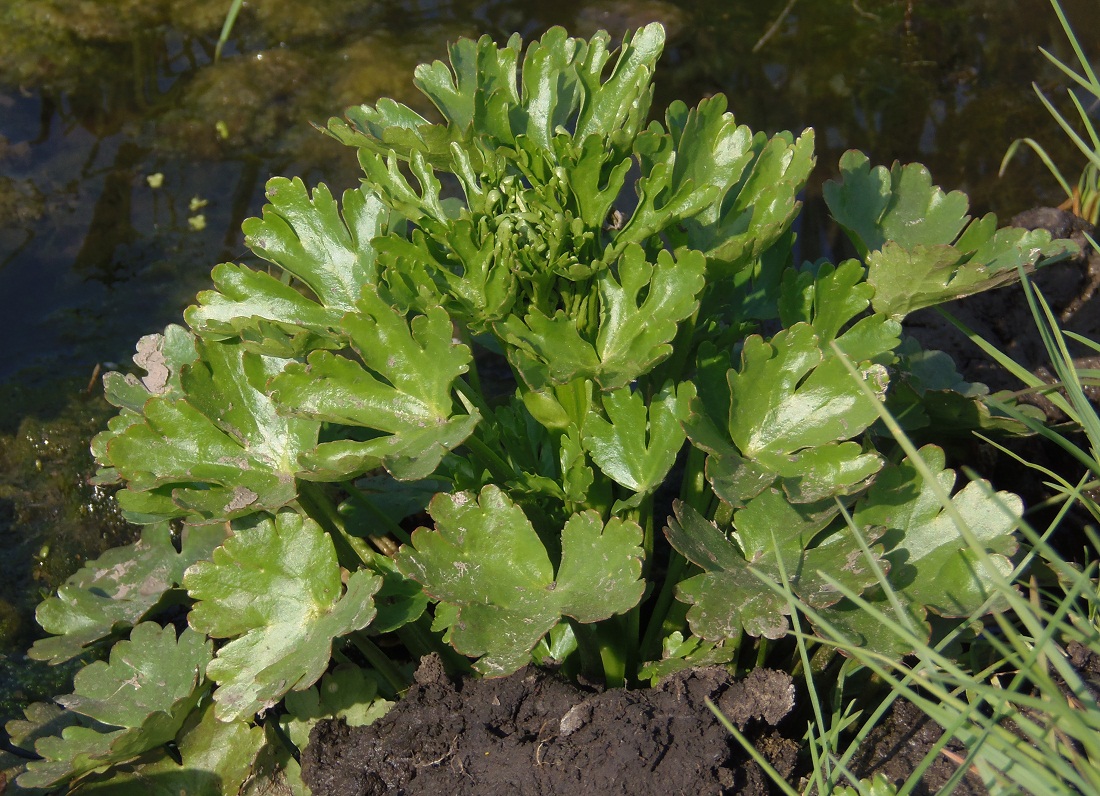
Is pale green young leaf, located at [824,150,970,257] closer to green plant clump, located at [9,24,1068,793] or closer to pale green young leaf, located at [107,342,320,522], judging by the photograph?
green plant clump, located at [9,24,1068,793]

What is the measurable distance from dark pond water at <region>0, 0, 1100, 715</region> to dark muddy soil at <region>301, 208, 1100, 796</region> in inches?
53.4

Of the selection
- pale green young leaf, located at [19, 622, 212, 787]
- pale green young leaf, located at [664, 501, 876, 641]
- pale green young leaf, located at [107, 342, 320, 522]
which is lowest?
pale green young leaf, located at [19, 622, 212, 787]

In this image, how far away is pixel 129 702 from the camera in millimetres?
1781

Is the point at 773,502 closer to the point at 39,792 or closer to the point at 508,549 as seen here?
the point at 508,549

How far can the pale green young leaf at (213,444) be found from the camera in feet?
5.63

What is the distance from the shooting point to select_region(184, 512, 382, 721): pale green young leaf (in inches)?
64.6

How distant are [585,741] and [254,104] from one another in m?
2.74

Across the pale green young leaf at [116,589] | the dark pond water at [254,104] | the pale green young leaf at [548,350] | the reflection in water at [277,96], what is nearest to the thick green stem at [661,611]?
the pale green young leaf at [548,350]

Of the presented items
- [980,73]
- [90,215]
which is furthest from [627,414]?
[980,73]

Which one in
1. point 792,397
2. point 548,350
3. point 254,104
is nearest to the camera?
point 548,350

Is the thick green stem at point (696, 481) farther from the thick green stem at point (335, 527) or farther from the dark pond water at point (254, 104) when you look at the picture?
the dark pond water at point (254, 104)

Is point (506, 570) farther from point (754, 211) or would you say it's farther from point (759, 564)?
point (754, 211)

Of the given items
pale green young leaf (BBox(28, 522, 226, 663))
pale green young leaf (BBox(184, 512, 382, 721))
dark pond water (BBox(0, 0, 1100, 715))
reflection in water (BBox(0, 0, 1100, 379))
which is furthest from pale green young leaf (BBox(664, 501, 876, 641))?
reflection in water (BBox(0, 0, 1100, 379))

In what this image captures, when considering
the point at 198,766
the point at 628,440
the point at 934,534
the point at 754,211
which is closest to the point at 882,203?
the point at 754,211
